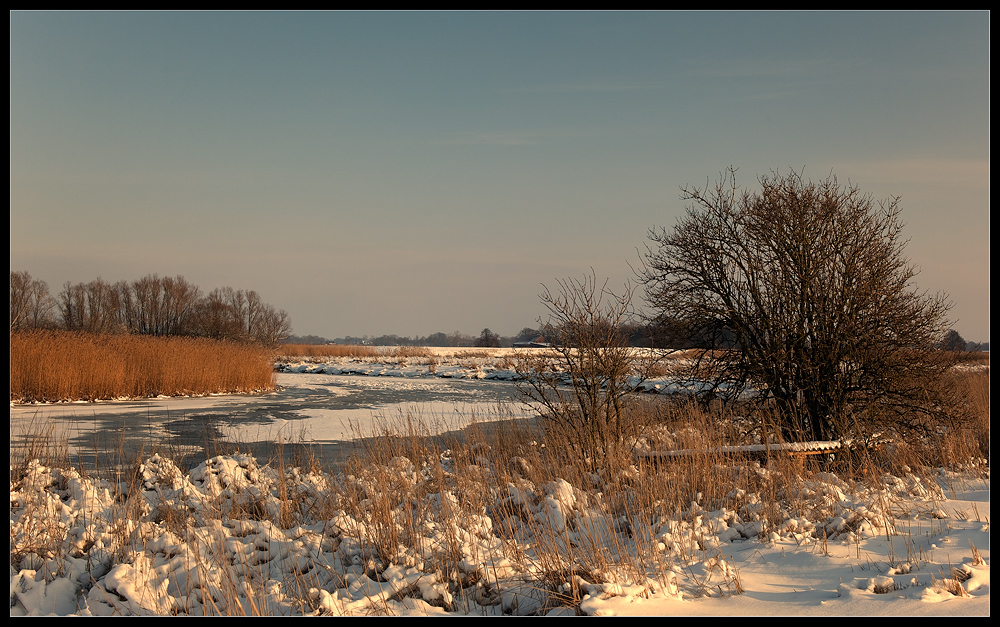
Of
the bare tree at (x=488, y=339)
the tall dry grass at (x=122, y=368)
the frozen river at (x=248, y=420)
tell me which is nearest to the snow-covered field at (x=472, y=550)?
the frozen river at (x=248, y=420)

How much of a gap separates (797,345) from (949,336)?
2554 mm

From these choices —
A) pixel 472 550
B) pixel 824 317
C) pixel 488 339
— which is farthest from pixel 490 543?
pixel 488 339

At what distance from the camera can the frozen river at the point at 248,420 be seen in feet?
33.1

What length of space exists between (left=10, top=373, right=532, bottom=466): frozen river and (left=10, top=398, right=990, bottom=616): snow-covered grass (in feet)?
4.68

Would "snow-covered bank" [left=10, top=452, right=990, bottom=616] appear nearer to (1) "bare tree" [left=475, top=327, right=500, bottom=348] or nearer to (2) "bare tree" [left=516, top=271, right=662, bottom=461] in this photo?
(2) "bare tree" [left=516, top=271, right=662, bottom=461]

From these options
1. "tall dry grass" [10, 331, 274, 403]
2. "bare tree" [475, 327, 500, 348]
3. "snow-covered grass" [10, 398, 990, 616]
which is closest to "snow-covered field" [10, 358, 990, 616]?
"snow-covered grass" [10, 398, 990, 616]

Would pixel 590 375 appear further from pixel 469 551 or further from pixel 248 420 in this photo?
pixel 248 420

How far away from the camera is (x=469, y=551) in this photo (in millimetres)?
4820

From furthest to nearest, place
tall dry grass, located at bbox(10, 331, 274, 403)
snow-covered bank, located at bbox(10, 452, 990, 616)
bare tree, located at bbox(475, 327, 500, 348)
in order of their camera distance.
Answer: bare tree, located at bbox(475, 327, 500, 348)
tall dry grass, located at bbox(10, 331, 274, 403)
snow-covered bank, located at bbox(10, 452, 990, 616)

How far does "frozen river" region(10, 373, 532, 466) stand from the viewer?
10.1 meters

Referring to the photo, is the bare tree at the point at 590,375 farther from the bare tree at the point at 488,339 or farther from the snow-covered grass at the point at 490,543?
the bare tree at the point at 488,339

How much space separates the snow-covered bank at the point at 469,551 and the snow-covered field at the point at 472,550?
19 mm

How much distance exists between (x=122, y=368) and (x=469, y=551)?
57.4 feet
